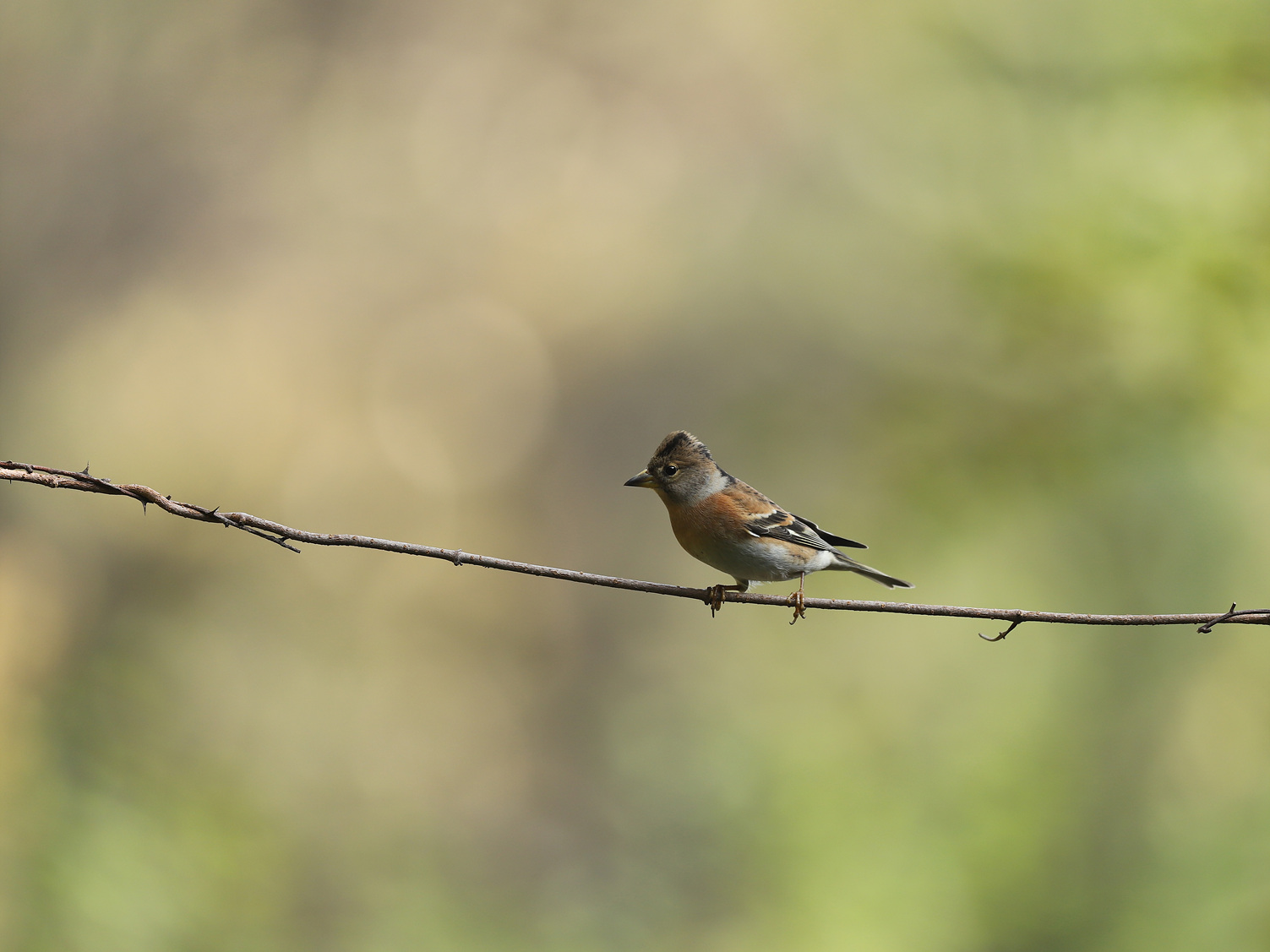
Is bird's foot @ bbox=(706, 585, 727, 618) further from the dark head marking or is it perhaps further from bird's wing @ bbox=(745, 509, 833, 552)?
the dark head marking

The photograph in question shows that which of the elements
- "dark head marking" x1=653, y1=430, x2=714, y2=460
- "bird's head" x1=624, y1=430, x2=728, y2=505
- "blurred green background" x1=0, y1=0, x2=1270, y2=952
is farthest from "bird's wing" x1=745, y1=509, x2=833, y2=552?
"blurred green background" x1=0, y1=0, x2=1270, y2=952

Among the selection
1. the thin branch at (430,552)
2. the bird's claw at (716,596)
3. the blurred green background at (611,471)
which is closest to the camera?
the thin branch at (430,552)

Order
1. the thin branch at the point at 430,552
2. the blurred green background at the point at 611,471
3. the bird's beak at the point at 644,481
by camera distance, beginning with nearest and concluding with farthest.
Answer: the thin branch at the point at 430,552 < the bird's beak at the point at 644,481 < the blurred green background at the point at 611,471

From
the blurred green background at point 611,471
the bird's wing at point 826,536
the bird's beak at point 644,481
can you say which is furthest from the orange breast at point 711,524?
the blurred green background at point 611,471

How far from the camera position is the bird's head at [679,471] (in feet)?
10.5

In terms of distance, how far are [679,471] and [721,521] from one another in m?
0.24

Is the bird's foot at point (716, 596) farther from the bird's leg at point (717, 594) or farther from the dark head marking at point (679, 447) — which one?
the dark head marking at point (679, 447)

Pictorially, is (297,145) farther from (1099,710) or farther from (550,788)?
(1099,710)

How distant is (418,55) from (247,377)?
3.77 m

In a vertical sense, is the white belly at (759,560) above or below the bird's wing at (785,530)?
below

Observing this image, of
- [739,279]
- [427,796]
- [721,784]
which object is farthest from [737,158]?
[427,796]

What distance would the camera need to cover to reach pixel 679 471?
10.6ft

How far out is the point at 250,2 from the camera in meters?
8.30

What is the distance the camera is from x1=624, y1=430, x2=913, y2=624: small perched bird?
3.22 meters
